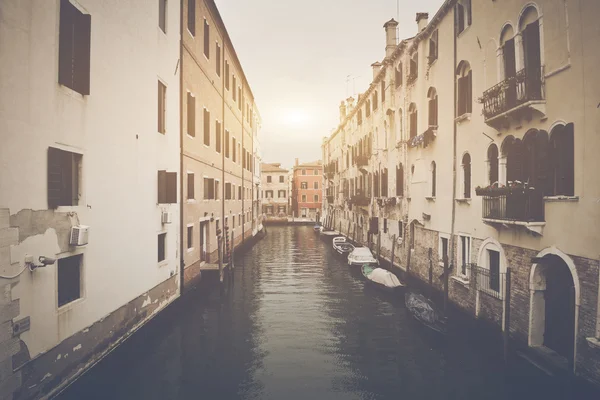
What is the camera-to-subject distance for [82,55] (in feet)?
27.1

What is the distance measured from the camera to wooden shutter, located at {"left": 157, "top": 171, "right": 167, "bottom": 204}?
495 inches

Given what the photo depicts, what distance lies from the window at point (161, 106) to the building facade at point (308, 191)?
2118 inches

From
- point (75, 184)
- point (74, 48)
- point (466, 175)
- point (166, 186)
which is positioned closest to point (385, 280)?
point (466, 175)

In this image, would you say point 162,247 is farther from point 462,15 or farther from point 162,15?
point 462,15

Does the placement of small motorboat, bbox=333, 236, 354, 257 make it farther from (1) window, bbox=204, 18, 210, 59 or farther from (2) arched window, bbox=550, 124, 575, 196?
(2) arched window, bbox=550, 124, 575, 196

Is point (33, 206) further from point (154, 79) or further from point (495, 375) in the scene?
point (495, 375)

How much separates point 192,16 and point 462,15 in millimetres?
9584

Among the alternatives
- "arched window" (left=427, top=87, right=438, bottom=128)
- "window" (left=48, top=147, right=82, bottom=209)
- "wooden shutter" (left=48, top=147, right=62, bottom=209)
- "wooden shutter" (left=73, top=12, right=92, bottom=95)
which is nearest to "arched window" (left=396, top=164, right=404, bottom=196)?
"arched window" (left=427, top=87, right=438, bottom=128)

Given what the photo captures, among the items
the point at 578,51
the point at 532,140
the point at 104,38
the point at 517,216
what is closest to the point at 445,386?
the point at 517,216

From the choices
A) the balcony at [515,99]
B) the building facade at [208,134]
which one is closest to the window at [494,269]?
the balcony at [515,99]

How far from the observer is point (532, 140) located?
31.9ft

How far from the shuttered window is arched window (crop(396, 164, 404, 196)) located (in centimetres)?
1096

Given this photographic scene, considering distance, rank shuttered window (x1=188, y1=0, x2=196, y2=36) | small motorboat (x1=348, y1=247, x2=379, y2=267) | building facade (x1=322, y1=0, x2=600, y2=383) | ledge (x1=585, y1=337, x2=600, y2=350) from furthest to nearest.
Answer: small motorboat (x1=348, y1=247, x2=379, y2=267), shuttered window (x1=188, y1=0, x2=196, y2=36), building facade (x1=322, y1=0, x2=600, y2=383), ledge (x1=585, y1=337, x2=600, y2=350)

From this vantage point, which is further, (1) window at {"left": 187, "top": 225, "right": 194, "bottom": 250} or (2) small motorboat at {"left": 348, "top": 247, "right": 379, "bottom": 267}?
(2) small motorboat at {"left": 348, "top": 247, "right": 379, "bottom": 267}
